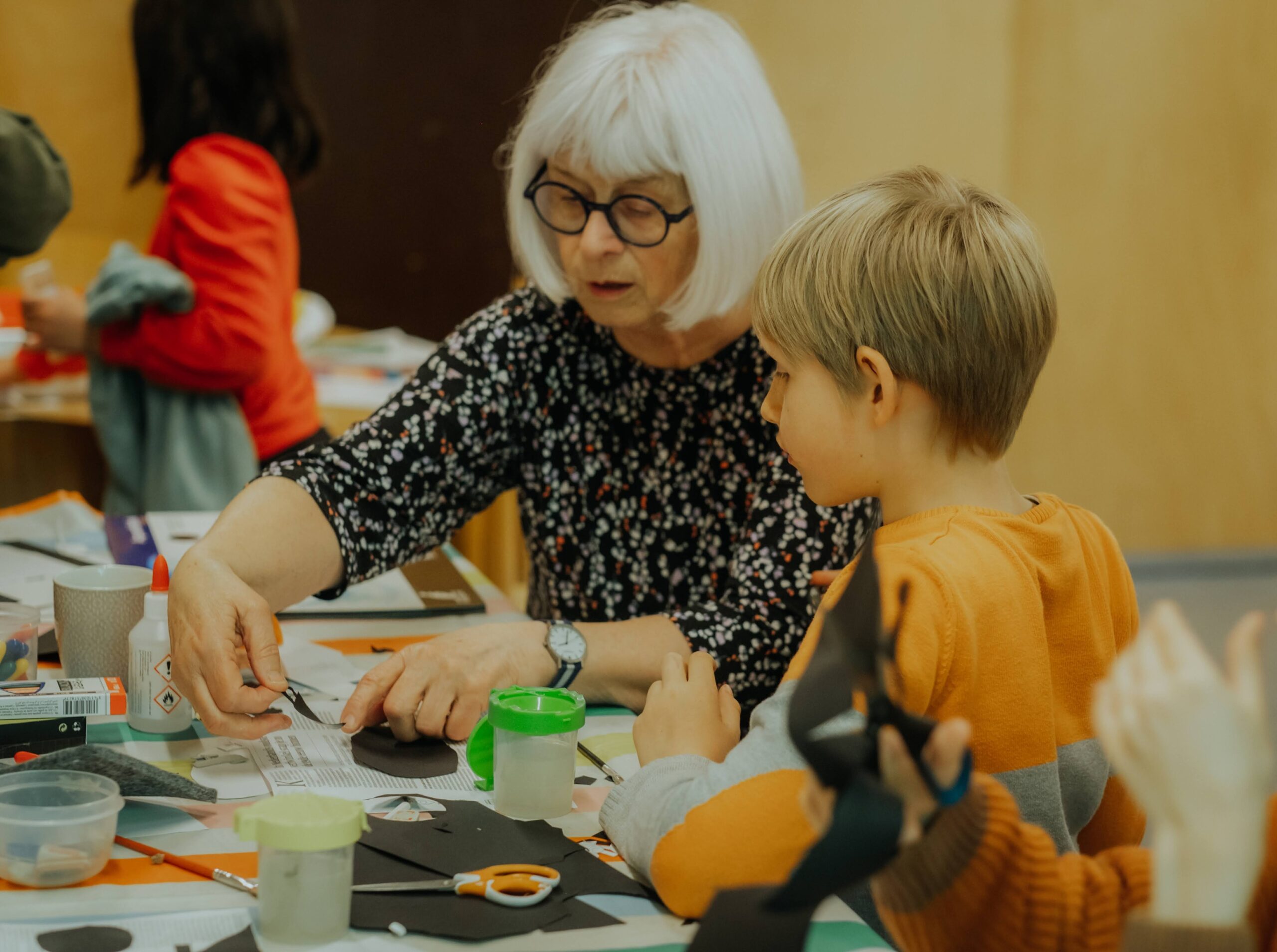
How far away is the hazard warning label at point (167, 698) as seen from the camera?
1154mm

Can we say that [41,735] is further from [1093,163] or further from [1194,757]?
[1093,163]

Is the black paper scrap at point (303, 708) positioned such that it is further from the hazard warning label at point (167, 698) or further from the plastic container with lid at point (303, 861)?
the plastic container with lid at point (303, 861)

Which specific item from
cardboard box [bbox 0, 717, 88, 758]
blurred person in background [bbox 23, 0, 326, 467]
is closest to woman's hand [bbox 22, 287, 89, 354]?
blurred person in background [bbox 23, 0, 326, 467]

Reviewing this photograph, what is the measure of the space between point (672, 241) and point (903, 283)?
Answer: 1.78 feet

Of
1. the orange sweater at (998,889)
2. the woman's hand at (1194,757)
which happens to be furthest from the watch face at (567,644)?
the woman's hand at (1194,757)

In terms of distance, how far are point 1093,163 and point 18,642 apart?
4.32 metres

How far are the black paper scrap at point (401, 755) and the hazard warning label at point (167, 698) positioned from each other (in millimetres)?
174

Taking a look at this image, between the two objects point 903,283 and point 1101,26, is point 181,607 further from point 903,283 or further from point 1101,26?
point 1101,26

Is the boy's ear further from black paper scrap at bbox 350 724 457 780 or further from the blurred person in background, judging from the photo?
the blurred person in background

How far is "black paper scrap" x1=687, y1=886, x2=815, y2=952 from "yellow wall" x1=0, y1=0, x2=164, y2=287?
12.3 ft

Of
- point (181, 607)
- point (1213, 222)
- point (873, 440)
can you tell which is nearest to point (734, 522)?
point (873, 440)

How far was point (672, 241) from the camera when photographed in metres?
1.48

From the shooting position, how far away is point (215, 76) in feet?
7.96

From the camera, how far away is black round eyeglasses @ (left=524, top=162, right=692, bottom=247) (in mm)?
1469
